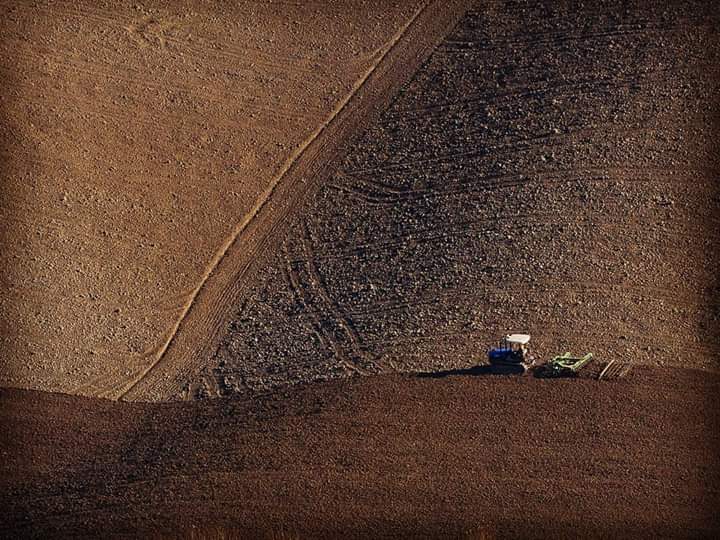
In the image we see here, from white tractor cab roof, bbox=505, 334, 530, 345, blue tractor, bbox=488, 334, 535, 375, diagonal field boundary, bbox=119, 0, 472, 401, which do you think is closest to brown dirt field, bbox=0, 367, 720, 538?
blue tractor, bbox=488, 334, 535, 375

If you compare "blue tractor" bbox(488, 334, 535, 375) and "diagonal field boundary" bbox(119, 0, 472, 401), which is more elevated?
"diagonal field boundary" bbox(119, 0, 472, 401)

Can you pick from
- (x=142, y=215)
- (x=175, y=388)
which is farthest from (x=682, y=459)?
(x=142, y=215)

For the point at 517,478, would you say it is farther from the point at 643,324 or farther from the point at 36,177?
the point at 36,177

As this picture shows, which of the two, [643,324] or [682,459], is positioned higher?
[643,324]

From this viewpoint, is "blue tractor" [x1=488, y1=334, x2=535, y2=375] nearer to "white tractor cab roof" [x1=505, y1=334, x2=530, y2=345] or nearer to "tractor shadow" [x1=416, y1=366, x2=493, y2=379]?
"white tractor cab roof" [x1=505, y1=334, x2=530, y2=345]

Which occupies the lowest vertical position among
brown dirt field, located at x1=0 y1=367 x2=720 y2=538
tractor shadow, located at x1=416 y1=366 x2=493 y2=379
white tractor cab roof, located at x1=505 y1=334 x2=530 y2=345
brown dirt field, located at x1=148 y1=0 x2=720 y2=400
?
brown dirt field, located at x1=0 y1=367 x2=720 y2=538

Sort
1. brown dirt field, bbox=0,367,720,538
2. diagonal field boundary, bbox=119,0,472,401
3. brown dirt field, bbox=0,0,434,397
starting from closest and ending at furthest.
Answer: brown dirt field, bbox=0,367,720,538
diagonal field boundary, bbox=119,0,472,401
brown dirt field, bbox=0,0,434,397

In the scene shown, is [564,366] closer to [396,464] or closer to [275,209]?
[396,464]
